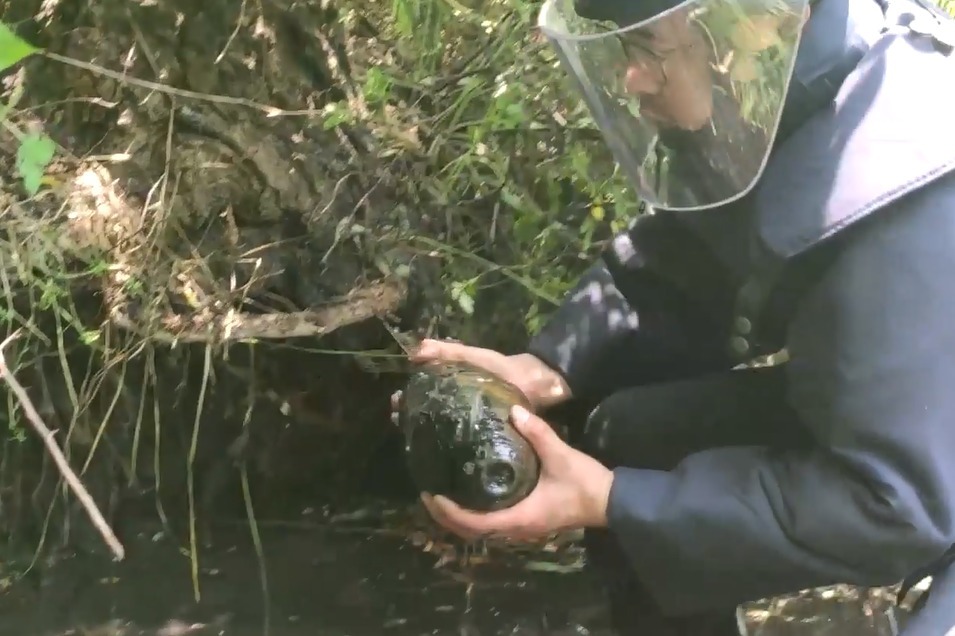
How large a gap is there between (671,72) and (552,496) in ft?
1.39

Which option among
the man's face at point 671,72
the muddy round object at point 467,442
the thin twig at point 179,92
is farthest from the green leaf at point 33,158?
the man's face at point 671,72

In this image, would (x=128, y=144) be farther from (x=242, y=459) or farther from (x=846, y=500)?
(x=846, y=500)

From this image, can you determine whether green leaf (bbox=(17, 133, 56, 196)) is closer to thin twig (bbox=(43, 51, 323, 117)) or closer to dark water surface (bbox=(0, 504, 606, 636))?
thin twig (bbox=(43, 51, 323, 117))

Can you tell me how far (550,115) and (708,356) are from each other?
1.37ft

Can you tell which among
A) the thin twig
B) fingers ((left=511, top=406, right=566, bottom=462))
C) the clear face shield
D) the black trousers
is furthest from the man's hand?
the thin twig

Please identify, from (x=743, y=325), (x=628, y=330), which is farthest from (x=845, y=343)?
(x=628, y=330)

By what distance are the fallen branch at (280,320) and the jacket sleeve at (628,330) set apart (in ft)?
0.68

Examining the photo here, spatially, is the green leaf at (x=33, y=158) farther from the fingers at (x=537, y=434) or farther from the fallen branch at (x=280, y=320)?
the fingers at (x=537, y=434)

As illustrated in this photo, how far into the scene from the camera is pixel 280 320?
1.10 meters

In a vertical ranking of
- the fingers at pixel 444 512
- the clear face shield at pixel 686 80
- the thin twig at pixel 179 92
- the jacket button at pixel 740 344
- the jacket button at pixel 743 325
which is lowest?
the fingers at pixel 444 512

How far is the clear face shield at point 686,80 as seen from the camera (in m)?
0.71

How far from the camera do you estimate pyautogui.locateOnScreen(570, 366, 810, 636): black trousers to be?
987 millimetres

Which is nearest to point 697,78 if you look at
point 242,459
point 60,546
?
point 242,459

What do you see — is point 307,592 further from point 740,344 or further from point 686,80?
point 686,80
